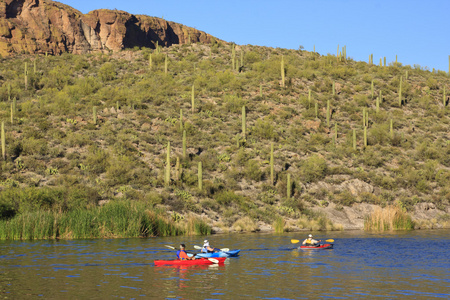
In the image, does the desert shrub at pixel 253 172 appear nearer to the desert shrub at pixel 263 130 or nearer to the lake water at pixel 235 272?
the desert shrub at pixel 263 130

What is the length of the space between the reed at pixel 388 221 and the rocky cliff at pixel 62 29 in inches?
2872

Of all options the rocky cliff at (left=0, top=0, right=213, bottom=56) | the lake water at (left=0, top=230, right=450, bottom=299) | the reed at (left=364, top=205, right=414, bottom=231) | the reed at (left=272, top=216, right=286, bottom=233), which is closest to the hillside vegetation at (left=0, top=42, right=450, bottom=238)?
the reed at (left=272, top=216, right=286, bottom=233)

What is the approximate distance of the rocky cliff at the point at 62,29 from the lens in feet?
310

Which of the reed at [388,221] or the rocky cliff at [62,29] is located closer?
the reed at [388,221]

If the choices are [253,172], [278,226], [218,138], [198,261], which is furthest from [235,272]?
[218,138]

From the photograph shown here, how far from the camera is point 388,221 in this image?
3934 centimetres

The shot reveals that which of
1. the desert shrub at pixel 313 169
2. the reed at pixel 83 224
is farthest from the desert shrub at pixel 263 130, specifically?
the reed at pixel 83 224

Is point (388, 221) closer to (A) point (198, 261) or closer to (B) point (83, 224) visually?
(A) point (198, 261)

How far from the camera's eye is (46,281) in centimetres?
1795

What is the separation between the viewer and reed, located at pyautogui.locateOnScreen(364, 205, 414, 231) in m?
39.2

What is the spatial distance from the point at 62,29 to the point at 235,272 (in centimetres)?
9306

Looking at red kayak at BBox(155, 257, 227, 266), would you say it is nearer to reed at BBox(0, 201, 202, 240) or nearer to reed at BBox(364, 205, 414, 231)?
reed at BBox(0, 201, 202, 240)

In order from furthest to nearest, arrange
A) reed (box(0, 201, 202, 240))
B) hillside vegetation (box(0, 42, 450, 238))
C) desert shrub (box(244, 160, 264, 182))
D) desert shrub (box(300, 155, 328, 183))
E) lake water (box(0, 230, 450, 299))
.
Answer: desert shrub (box(300, 155, 328, 183)), desert shrub (box(244, 160, 264, 182)), hillside vegetation (box(0, 42, 450, 238)), reed (box(0, 201, 202, 240)), lake water (box(0, 230, 450, 299))

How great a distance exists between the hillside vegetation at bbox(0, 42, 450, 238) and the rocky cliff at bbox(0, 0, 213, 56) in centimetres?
997
